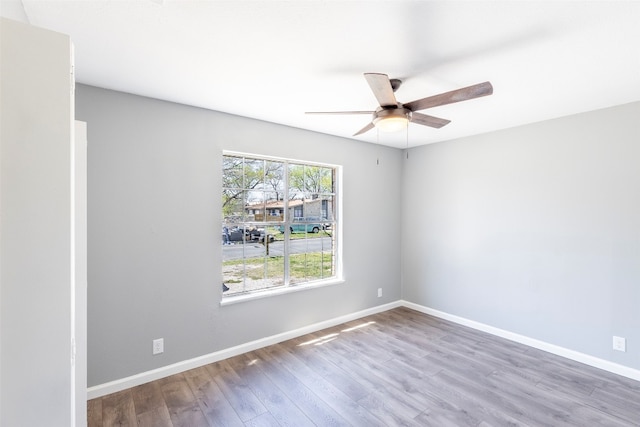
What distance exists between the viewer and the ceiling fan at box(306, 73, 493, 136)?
5.46ft

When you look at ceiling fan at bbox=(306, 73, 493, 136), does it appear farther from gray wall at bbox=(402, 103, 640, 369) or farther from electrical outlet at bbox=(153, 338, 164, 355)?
electrical outlet at bbox=(153, 338, 164, 355)

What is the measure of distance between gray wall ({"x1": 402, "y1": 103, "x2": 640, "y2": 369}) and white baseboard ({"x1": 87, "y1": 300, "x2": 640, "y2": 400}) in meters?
0.07

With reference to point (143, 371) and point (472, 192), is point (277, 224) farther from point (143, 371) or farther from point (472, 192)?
point (472, 192)

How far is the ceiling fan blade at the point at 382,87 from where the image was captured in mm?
1604

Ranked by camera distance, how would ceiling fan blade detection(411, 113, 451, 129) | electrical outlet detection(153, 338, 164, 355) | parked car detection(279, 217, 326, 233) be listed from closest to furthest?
ceiling fan blade detection(411, 113, 451, 129)
electrical outlet detection(153, 338, 164, 355)
parked car detection(279, 217, 326, 233)

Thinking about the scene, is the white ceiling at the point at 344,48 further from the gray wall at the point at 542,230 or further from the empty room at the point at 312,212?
the gray wall at the point at 542,230

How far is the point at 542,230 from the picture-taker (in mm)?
3176

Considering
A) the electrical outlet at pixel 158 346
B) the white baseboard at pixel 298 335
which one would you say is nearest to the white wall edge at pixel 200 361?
the white baseboard at pixel 298 335

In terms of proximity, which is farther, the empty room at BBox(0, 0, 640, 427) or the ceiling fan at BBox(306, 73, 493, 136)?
the ceiling fan at BBox(306, 73, 493, 136)

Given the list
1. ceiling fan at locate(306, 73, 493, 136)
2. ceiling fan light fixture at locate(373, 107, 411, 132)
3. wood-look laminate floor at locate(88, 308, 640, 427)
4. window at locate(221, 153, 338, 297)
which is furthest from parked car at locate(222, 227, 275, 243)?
ceiling fan light fixture at locate(373, 107, 411, 132)

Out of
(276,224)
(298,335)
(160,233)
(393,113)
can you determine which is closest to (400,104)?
(393,113)

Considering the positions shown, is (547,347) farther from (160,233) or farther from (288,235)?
(160,233)

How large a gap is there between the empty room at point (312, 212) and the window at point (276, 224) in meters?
0.02

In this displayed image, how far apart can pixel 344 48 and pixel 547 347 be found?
11.9 ft
